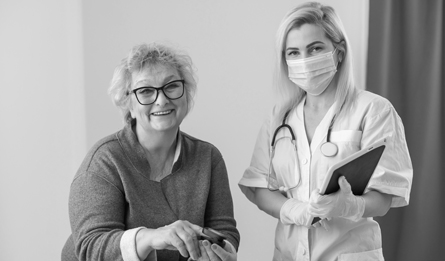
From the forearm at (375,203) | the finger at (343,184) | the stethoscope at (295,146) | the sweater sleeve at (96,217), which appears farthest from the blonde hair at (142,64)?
the forearm at (375,203)

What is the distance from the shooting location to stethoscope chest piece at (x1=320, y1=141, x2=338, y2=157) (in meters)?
1.77

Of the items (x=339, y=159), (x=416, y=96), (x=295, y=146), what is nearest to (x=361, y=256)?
(x=339, y=159)

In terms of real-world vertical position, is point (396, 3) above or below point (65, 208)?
above

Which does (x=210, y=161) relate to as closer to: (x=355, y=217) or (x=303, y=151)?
(x=303, y=151)

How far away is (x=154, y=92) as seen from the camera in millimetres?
1719

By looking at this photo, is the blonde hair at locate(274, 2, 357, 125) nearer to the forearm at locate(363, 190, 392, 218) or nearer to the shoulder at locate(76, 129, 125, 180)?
the forearm at locate(363, 190, 392, 218)

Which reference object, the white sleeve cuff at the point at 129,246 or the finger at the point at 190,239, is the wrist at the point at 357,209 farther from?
the white sleeve cuff at the point at 129,246

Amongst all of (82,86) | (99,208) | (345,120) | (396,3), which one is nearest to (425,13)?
(396,3)

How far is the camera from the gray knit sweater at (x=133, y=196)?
1592 millimetres

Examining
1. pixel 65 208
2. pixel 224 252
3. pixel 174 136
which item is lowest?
pixel 65 208

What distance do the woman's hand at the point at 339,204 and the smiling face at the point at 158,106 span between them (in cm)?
55

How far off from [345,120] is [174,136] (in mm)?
628

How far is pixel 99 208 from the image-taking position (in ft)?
5.25

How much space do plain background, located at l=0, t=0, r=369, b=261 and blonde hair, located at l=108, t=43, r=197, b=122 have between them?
996 mm
